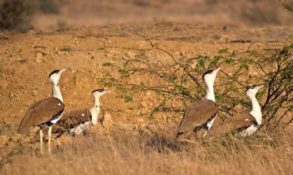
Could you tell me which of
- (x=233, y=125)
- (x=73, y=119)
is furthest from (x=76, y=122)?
(x=233, y=125)

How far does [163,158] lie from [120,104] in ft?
31.1

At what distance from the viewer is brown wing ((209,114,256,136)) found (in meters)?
13.0

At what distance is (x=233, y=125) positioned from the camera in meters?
13.1

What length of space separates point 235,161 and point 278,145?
1.25 m

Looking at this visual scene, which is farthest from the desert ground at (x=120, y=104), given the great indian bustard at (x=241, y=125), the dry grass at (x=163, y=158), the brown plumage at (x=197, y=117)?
the brown plumage at (x=197, y=117)

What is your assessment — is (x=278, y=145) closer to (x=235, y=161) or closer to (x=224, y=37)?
(x=235, y=161)

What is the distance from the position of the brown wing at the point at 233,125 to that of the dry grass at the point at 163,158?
12cm

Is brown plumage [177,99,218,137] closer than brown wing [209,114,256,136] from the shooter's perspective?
Yes

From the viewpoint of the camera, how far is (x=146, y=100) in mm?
21609

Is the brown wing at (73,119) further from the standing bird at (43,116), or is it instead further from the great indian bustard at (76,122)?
the standing bird at (43,116)

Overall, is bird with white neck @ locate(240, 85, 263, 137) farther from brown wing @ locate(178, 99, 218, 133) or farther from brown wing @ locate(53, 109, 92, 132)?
brown wing @ locate(53, 109, 92, 132)

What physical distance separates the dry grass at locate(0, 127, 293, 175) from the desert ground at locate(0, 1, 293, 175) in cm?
1

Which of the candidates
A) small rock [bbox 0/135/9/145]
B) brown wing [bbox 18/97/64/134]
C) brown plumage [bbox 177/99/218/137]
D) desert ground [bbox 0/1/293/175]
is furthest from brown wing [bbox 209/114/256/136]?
small rock [bbox 0/135/9/145]

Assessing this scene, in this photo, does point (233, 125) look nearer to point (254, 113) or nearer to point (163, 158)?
point (254, 113)
